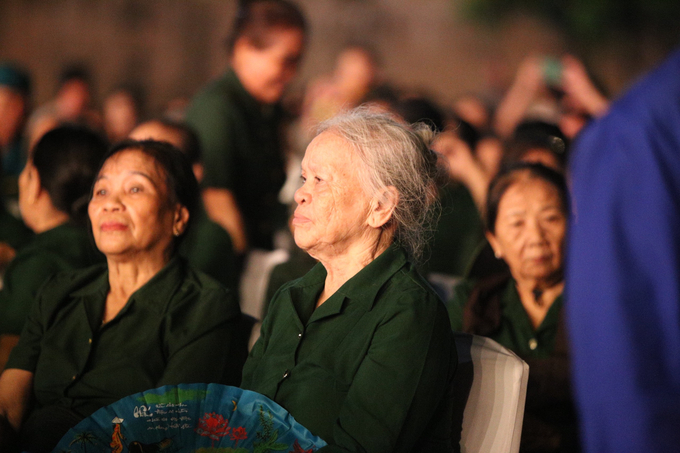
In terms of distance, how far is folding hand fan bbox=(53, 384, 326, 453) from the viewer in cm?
167

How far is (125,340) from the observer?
2.18 meters

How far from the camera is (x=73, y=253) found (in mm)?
2850

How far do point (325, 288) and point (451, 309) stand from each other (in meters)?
0.84

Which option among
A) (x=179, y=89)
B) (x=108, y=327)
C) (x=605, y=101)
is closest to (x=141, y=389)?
(x=108, y=327)

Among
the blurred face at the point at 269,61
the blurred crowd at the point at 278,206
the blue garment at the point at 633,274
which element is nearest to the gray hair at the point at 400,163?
the blurred crowd at the point at 278,206

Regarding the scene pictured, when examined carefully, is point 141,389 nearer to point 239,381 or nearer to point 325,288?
point 239,381

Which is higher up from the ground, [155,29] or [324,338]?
[155,29]

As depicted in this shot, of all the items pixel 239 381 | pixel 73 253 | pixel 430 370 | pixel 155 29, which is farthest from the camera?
pixel 155 29

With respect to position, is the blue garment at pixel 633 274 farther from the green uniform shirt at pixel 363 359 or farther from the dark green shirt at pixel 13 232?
the dark green shirt at pixel 13 232

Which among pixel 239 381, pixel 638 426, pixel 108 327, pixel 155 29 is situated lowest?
pixel 239 381

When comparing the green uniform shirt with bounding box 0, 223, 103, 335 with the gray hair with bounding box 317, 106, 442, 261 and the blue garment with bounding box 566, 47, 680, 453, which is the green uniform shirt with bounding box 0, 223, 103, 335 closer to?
the gray hair with bounding box 317, 106, 442, 261

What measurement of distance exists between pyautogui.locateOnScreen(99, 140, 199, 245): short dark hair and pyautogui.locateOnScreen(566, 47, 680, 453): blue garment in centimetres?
174

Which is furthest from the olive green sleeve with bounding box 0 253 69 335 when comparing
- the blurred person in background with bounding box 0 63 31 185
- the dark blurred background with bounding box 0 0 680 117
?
the dark blurred background with bounding box 0 0 680 117

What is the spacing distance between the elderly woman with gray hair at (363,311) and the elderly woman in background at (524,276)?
2.22ft
